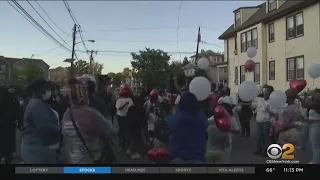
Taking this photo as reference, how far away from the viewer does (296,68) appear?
185 centimetres

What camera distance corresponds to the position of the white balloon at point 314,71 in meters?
1.81

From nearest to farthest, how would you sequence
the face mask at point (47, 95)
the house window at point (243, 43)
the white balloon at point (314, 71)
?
the white balloon at point (314, 71) < the face mask at point (47, 95) < the house window at point (243, 43)

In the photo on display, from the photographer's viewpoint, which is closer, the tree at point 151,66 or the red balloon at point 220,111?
the tree at point 151,66

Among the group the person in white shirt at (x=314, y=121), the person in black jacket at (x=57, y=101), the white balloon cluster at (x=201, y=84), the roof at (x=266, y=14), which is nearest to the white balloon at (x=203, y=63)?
the white balloon cluster at (x=201, y=84)

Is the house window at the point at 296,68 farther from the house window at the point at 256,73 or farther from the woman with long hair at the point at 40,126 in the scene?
the woman with long hair at the point at 40,126

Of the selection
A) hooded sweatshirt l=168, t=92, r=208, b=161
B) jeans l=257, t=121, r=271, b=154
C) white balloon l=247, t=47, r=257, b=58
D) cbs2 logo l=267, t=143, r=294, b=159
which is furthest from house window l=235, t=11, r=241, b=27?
cbs2 logo l=267, t=143, r=294, b=159

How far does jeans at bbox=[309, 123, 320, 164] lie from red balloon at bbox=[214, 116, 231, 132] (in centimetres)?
46

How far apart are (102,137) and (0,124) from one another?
0.55 meters

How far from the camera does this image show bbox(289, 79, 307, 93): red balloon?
1.88 meters

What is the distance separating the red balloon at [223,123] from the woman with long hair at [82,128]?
1.96 ft

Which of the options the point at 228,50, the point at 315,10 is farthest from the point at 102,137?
the point at 315,10

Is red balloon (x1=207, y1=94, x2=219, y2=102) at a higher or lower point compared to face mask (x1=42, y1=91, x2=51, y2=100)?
lower

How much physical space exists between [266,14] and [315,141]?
774mm

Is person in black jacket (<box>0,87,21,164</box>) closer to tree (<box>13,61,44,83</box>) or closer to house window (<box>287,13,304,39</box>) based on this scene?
tree (<box>13,61,44,83</box>)
